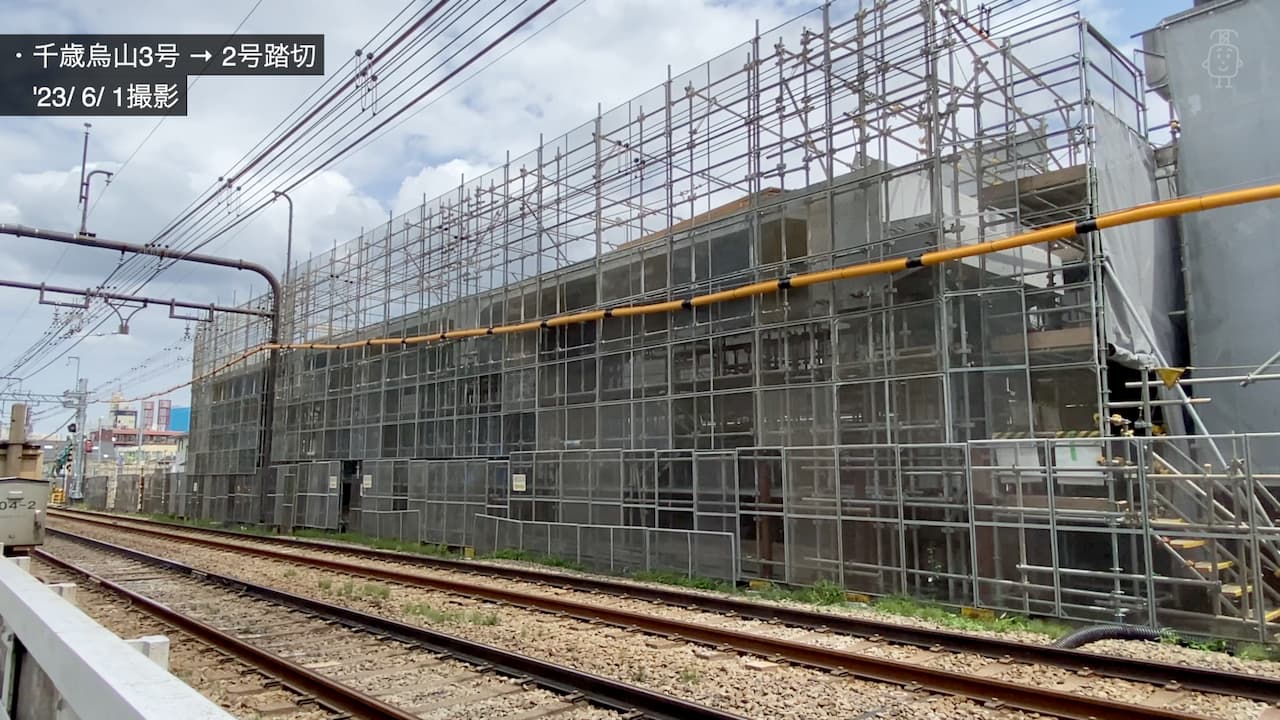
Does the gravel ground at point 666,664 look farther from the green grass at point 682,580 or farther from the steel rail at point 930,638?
the green grass at point 682,580

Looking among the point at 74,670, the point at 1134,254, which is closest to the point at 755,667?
the point at 74,670

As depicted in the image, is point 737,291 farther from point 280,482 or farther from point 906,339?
point 280,482

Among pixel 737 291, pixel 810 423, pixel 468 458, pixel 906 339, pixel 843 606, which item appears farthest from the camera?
pixel 468 458

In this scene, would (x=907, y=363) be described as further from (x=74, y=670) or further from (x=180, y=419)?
(x=180, y=419)

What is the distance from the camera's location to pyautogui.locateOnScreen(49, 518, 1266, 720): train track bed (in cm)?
816

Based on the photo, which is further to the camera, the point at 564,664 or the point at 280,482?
the point at 280,482

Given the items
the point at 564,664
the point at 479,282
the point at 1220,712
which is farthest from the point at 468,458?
the point at 1220,712

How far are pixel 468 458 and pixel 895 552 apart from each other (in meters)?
16.1

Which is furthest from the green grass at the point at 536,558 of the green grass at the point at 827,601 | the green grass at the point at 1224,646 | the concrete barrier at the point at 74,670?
the concrete barrier at the point at 74,670

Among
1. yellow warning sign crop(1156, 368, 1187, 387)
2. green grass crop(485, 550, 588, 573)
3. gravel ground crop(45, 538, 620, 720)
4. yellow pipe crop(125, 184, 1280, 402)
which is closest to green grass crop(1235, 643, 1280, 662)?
yellow warning sign crop(1156, 368, 1187, 387)

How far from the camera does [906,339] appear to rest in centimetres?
1642

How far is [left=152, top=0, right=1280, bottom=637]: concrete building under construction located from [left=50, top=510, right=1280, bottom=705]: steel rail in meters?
2.16

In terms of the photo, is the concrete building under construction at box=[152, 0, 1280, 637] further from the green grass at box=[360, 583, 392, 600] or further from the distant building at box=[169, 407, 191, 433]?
the distant building at box=[169, 407, 191, 433]

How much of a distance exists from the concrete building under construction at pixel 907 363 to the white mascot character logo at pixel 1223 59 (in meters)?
0.08
